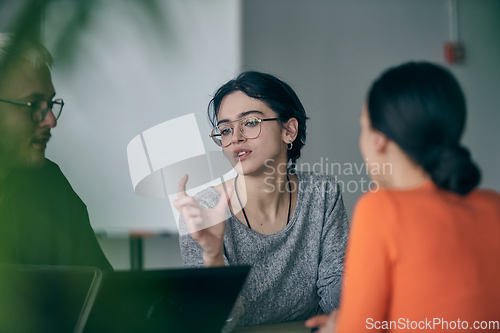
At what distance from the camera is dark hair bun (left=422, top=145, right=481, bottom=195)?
2.14ft

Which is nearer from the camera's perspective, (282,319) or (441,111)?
(441,111)

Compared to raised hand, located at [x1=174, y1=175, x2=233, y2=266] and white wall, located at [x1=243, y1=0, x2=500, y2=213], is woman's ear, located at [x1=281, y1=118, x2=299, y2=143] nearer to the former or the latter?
raised hand, located at [x1=174, y1=175, x2=233, y2=266]

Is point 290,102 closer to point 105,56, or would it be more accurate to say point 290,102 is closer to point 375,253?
point 375,253

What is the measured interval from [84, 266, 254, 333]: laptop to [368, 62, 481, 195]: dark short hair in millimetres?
386

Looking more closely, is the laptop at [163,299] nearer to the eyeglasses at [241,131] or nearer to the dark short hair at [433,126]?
the dark short hair at [433,126]

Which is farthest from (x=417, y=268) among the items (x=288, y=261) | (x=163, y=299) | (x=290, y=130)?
(x=290, y=130)

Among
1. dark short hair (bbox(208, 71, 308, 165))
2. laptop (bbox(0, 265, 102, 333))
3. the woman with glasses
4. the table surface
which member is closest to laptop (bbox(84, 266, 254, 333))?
laptop (bbox(0, 265, 102, 333))

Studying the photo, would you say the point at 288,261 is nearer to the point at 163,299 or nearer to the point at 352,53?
the point at 163,299

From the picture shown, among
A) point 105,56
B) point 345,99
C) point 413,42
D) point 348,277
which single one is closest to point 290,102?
point 348,277

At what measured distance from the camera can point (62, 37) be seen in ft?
0.92

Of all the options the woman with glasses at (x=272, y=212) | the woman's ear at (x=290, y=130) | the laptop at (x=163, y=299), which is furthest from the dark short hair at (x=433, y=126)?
the woman's ear at (x=290, y=130)

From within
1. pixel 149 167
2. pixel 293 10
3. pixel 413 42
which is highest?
pixel 293 10

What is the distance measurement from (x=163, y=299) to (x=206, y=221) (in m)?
0.28

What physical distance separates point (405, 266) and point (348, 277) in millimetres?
96
